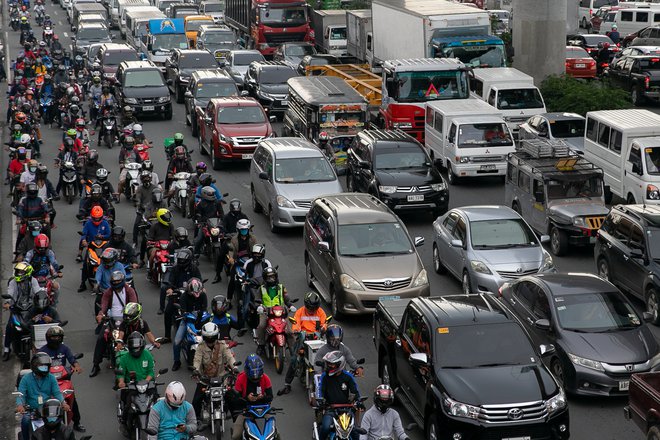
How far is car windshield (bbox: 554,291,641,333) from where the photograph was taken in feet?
57.1

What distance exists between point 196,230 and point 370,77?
17.8 metres

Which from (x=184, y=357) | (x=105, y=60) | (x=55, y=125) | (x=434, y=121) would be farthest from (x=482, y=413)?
(x=105, y=60)

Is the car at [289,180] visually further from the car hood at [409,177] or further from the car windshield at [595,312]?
the car windshield at [595,312]

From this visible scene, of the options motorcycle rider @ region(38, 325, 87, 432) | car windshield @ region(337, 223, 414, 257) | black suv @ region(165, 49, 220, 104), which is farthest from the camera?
black suv @ region(165, 49, 220, 104)

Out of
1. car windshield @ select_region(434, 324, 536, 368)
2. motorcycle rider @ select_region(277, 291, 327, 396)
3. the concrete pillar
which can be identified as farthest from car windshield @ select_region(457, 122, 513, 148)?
car windshield @ select_region(434, 324, 536, 368)

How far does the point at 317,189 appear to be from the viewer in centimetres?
2673

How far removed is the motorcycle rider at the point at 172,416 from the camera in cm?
1388

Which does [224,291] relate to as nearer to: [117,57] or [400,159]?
[400,159]

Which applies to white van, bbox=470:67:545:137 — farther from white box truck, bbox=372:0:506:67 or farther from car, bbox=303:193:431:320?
car, bbox=303:193:431:320

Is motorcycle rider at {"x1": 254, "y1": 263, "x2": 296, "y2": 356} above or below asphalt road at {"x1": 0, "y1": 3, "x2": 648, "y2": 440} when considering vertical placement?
above

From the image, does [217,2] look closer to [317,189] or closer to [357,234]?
[317,189]

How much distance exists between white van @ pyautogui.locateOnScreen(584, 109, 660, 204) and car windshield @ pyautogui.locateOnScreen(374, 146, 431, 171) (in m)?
3.96

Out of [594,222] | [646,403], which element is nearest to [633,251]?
[594,222]

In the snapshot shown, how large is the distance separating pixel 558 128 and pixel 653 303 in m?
12.3
